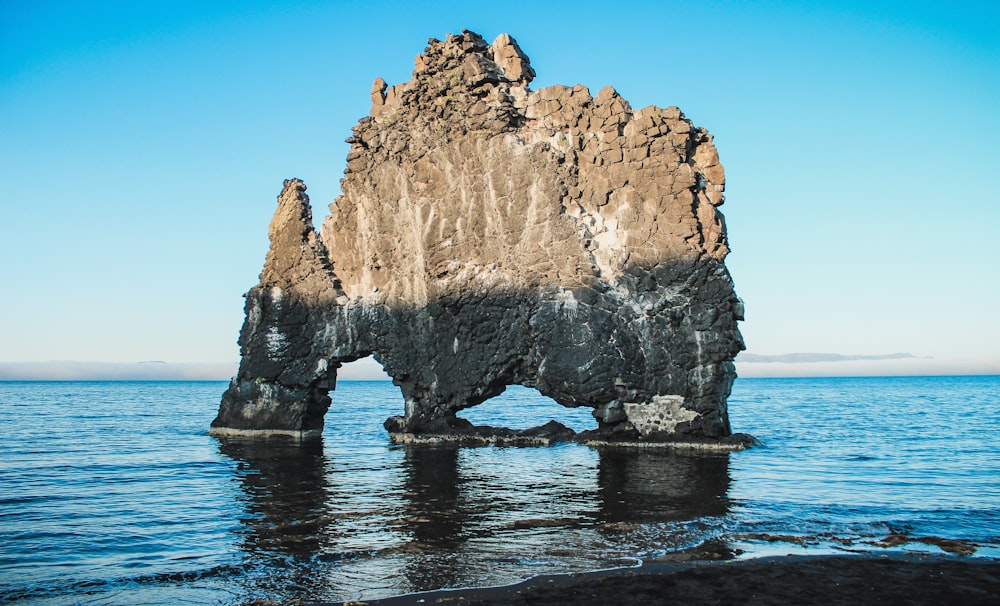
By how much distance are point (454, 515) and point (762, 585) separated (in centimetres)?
809

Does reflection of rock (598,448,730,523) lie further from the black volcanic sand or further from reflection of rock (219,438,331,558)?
reflection of rock (219,438,331,558)

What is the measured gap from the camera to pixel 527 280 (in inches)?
1248

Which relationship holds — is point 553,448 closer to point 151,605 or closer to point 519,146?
point 519,146

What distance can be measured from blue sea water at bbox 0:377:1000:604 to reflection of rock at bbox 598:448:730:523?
0.10 m

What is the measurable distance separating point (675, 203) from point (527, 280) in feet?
21.9

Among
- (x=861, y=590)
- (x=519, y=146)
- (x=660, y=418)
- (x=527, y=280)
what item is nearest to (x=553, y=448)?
(x=660, y=418)

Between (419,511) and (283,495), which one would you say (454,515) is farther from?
(283,495)

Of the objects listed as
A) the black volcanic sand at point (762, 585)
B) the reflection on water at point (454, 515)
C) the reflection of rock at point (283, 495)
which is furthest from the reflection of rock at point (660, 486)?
the reflection of rock at point (283, 495)

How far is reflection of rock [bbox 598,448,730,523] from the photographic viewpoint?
18.0 metres

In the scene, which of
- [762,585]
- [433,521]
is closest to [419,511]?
[433,521]

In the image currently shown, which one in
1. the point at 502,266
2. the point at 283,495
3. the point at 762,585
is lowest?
the point at 283,495

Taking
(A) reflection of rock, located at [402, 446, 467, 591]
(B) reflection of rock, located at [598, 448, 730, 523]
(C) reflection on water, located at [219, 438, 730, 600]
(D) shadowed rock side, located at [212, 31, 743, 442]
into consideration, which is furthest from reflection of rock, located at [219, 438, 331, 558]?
(B) reflection of rock, located at [598, 448, 730, 523]

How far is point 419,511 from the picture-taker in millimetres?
18484

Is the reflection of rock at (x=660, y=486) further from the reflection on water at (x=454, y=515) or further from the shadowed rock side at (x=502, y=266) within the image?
the shadowed rock side at (x=502, y=266)
